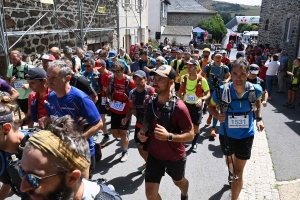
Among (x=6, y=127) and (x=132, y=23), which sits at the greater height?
(x=132, y=23)

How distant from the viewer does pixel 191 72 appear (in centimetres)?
531

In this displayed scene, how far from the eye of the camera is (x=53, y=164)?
1333 millimetres

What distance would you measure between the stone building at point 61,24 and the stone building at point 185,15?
A: 31114mm

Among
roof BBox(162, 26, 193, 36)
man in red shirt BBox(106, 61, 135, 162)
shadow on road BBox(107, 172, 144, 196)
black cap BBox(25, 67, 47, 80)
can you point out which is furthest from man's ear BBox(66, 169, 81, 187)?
roof BBox(162, 26, 193, 36)

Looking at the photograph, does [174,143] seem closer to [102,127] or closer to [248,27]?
[102,127]

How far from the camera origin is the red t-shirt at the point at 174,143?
9.53 ft

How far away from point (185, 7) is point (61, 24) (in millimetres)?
42346

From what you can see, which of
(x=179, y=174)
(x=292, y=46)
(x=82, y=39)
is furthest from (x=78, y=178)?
(x=292, y=46)

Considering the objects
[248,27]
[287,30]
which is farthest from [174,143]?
[248,27]

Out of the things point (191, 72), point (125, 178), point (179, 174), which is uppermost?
point (191, 72)

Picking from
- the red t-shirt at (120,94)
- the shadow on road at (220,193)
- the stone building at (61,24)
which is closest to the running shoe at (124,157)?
the red t-shirt at (120,94)

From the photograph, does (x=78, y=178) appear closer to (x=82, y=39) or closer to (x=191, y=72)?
(x=191, y=72)

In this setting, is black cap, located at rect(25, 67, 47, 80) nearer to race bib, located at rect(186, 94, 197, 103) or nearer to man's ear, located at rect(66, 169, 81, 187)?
man's ear, located at rect(66, 169, 81, 187)

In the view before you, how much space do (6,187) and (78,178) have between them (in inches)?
66.6
